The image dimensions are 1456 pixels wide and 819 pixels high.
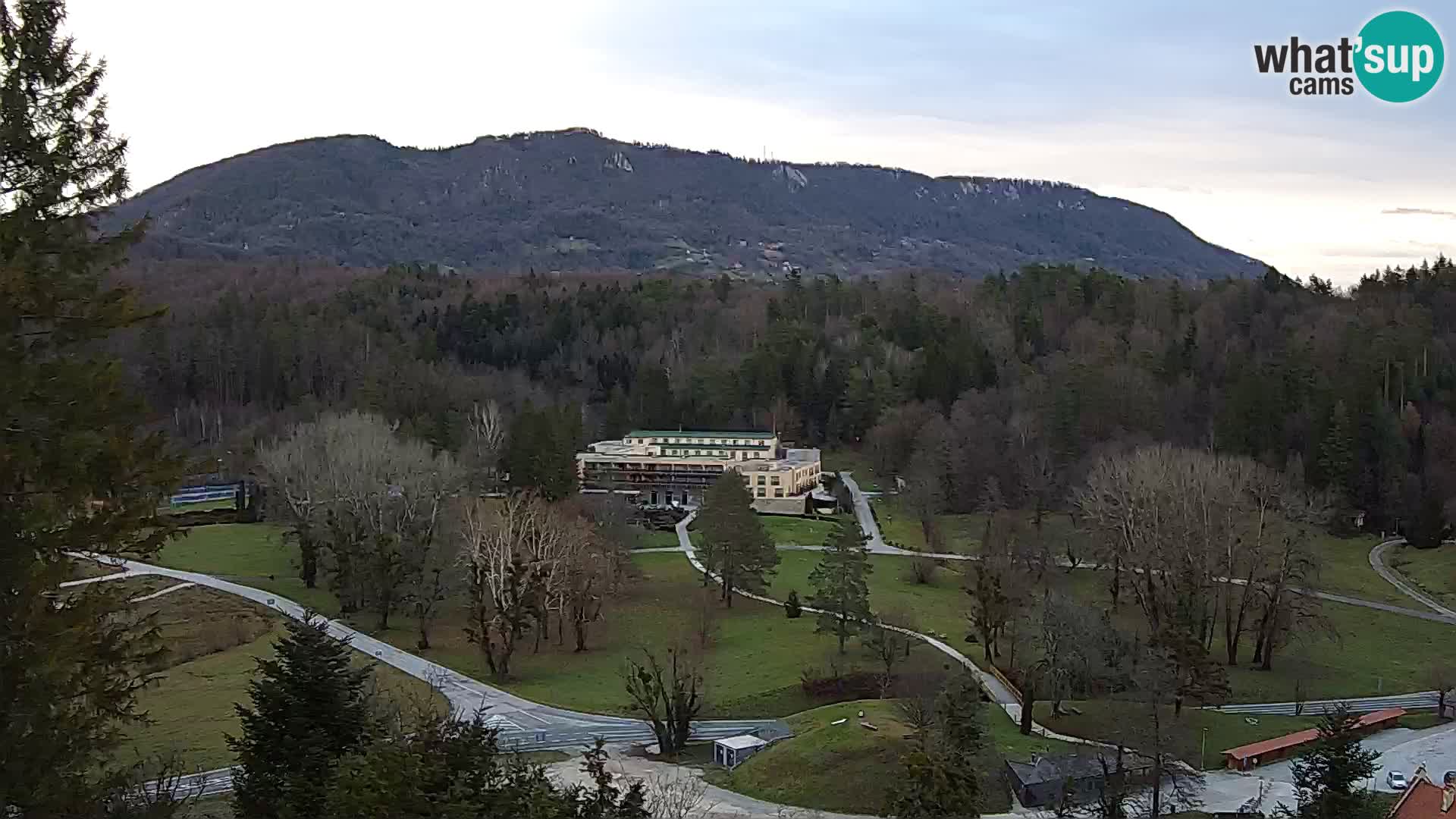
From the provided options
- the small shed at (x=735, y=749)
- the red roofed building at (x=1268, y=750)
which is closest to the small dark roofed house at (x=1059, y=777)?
the red roofed building at (x=1268, y=750)

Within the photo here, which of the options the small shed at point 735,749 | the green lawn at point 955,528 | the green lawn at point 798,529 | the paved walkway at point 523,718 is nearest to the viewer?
the small shed at point 735,749

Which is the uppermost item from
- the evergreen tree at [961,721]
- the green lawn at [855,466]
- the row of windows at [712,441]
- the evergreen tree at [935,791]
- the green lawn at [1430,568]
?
the row of windows at [712,441]

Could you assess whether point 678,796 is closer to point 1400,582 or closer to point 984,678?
point 984,678

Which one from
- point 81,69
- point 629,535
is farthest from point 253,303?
point 81,69

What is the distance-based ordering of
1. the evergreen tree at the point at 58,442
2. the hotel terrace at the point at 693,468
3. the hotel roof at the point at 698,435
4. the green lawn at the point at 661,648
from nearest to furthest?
the evergreen tree at the point at 58,442, the green lawn at the point at 661,648, the hotel terrace at the point at 693,468, the hotel roof at the point at 698,435

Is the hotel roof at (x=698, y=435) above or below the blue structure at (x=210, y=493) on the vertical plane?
A: above

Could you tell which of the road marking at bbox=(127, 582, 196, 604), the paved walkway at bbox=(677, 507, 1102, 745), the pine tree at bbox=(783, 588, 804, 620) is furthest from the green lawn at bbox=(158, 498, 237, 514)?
the pine tree at bbox=(783, 588, 804, 620)

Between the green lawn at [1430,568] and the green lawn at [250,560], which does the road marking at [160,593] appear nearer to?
the green lawn at [250,560]
